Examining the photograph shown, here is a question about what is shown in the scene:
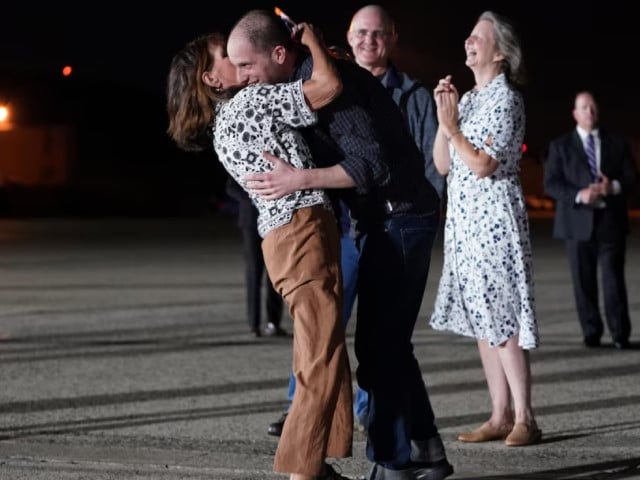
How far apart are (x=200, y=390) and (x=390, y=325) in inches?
125

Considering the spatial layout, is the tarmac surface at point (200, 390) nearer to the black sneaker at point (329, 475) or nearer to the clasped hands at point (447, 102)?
the black sneaker at point (329, 475)

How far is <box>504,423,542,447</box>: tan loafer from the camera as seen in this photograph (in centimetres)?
607

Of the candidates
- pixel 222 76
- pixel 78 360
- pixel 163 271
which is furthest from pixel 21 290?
pixel 222 76

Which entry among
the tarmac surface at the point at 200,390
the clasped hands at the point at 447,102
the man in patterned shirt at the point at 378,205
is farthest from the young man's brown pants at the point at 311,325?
the clasped hands at the point at 447,102

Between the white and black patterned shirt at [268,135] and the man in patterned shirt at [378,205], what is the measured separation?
5 centimetres

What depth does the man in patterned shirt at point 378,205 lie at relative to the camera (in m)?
4.59

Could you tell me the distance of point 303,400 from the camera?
4629 millimetres

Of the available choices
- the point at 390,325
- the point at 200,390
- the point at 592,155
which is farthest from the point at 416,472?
the point at 592,155

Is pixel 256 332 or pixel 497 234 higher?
pixel 497 234

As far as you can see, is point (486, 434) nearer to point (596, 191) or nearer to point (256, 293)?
point (596, 191)

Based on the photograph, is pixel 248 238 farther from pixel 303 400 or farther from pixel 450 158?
pixel 303 400

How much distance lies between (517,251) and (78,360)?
157 inches

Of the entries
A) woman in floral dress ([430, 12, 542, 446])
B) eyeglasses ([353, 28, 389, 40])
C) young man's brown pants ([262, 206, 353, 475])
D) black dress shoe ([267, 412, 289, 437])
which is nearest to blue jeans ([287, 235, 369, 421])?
black dress shoe ([267, 412, 289, 437])

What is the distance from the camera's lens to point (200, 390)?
787cm
